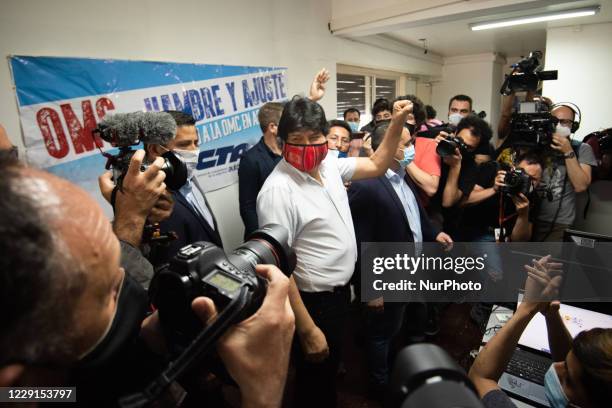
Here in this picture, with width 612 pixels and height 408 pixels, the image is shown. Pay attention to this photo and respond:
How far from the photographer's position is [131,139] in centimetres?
105

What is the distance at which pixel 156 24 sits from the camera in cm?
221

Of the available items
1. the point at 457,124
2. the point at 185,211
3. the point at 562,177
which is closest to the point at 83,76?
the point at 185,211

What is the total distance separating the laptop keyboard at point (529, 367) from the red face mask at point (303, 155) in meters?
1.10

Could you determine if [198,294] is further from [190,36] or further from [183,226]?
[190,36]

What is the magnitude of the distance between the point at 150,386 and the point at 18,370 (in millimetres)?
145

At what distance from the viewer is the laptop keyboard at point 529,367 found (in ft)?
3.99

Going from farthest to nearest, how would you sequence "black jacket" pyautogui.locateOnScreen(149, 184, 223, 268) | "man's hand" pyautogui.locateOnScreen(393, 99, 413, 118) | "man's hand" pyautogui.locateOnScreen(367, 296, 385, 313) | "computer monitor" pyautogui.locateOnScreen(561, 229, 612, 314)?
"man's hand" pyautogui.locateOnScreen(367, 296, 385, 313) < "man's hand" pyautogui.locateOnScreen(393, 99, 413, 118) < "black jacket" pyautogui.locateOnScreen(149, 184, 223, 268) < "computer monitor" pyautogui.locateOnScreen(561, 229, 612, 314)

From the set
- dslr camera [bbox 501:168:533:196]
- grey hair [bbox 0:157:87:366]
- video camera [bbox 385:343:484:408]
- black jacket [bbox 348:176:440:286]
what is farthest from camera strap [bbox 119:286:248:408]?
dslr camera [bbox 501:168:533:196]

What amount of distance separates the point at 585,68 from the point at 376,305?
474cm

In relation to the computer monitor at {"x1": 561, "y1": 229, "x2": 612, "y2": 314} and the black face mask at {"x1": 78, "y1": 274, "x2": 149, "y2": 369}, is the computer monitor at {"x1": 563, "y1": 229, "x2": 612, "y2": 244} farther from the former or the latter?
the black face mask at {"x1": 78, "y1": 274, "x2": 149, "y2": 369}

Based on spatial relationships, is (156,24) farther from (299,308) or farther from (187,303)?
(187,303)

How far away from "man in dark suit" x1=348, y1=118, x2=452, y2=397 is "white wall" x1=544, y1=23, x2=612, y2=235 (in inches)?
157

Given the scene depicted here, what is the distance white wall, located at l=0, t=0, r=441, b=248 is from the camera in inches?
64.8

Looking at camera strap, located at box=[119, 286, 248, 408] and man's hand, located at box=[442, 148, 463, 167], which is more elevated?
man's hand, located at box=[442, 148, 463, 167]
